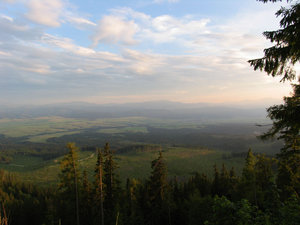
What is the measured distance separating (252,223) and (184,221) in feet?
109

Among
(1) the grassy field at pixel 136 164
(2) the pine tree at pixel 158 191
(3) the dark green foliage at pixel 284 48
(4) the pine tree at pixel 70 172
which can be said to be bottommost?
(1) the grassy field at pixel 136 164

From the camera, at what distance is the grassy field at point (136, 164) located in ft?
422

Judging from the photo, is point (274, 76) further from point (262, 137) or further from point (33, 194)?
point (33, 194)

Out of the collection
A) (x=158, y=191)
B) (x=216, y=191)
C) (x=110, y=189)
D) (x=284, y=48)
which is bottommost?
(x=216, y=191)

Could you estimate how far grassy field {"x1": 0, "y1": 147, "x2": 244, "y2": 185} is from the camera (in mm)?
128500

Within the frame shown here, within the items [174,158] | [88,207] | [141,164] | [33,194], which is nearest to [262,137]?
[88,207]

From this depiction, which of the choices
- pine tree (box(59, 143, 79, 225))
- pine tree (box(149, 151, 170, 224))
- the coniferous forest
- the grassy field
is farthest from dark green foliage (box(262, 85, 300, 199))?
the grassy field

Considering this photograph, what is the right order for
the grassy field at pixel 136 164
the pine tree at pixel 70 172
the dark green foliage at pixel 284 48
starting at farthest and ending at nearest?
1. the grassy field at pixel 136 164
2. the pine tree at pixel 70 172
3. the dark green foliage at pixel 284 48

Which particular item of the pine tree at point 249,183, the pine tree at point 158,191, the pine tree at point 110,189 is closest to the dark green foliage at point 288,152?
the pine tree at point 249,183

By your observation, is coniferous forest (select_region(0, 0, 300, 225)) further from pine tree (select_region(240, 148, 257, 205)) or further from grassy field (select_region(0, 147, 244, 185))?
grassy field (select_region(0, 147, 244, 185))

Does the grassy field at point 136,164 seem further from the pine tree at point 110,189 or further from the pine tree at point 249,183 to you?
the pine tree at point 249,183

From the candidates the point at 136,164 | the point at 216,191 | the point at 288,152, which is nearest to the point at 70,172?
the point at 288,152

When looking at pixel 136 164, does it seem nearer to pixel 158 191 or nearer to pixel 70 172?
pixel 158 191

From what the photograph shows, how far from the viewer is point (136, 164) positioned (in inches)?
6073
